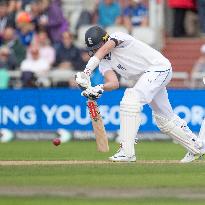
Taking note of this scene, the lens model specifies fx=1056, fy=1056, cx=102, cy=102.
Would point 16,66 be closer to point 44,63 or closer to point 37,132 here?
point 44,63

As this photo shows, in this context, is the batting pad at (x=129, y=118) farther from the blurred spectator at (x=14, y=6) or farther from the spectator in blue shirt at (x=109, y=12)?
the blurred spectator at (x=14, y=6)

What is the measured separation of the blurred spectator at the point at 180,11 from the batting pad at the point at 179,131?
873 centimetres

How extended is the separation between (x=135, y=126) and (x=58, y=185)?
7.84 feet

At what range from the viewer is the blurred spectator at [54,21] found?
888 inches

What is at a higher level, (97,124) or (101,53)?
(101,53)

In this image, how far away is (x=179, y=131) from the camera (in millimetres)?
13539

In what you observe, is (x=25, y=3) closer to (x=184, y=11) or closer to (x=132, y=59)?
(x=184, y=11)

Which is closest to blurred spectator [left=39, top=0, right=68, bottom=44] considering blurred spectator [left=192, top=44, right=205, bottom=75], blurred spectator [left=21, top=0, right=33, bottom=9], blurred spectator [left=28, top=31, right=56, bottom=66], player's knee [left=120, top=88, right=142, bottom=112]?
blurred spectator [left=28, top=31, right=56, bottom=66]

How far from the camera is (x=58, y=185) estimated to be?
10781mm

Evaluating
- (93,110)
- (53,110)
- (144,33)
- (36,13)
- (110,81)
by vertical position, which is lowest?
(53,110)

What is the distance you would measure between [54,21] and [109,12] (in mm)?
1190

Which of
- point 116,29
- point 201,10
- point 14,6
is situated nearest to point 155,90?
point 201,10

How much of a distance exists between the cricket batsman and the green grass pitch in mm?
385

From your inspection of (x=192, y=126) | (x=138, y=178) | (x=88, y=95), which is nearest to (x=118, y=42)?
(x=88, y=95)
